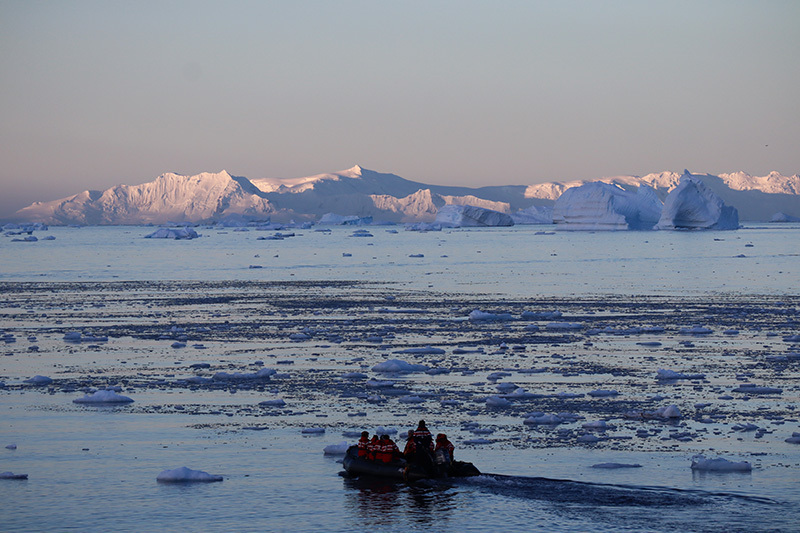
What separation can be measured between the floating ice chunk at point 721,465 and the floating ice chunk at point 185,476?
5.34 m

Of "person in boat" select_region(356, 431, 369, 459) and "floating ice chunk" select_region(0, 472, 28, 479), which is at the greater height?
"person in boat" select_region(356, 431, 369, 459)

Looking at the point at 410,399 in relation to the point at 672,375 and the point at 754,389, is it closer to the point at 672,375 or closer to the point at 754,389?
the point at 672,375

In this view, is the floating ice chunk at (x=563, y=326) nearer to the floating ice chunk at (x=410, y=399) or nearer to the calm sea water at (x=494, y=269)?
the floating ice chunk at (x=410, y=399)

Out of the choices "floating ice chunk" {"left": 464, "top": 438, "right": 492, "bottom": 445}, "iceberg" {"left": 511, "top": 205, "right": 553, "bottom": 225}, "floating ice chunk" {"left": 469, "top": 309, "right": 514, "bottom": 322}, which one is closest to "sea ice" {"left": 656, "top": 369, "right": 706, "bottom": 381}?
"floating ice chunk" {"left": 464, "top": 438, "right": 492, "bottom": 445}

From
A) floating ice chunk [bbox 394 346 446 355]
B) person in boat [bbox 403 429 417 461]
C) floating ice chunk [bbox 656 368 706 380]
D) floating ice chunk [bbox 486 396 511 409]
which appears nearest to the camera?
person in boat [bbox 403 429 417 461]

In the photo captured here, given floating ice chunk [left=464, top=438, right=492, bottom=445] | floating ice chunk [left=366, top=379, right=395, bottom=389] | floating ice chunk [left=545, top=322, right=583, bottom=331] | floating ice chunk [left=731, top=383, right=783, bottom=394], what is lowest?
floating ice chunk [left=464, top=438, right=492, bottom=445]

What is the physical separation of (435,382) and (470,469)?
5.56m

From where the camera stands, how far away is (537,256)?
64.4 meters

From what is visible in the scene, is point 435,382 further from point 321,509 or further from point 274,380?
point 321,509

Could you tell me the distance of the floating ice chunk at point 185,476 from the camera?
11.4m

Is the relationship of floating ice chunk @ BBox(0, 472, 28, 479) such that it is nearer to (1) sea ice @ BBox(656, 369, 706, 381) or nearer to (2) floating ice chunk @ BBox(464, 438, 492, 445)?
(2) floating ice chunk @ BBox(464, 438, 492, 445)

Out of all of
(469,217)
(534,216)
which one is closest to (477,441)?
(469,217)

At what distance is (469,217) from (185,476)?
13437 centimetres

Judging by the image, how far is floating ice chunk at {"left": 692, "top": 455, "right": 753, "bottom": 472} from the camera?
11.4 metres
